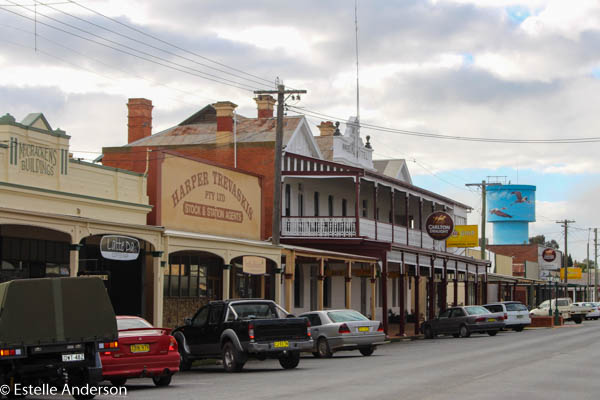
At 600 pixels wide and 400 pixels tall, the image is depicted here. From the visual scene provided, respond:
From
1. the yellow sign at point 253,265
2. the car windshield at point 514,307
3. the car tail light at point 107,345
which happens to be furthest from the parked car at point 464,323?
the car tail light at point 107,345

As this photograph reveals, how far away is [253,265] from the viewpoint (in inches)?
1193

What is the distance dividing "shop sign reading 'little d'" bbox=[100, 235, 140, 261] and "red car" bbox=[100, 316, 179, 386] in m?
5.45

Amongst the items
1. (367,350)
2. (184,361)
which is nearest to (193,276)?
(367,350)

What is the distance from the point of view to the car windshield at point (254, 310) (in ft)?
72.5

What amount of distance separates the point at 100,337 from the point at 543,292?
88.6 m

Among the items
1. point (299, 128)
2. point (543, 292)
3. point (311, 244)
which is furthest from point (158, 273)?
point (543, 292)

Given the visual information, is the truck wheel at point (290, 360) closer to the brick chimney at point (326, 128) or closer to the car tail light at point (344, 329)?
the car tail light at point (344, 329)

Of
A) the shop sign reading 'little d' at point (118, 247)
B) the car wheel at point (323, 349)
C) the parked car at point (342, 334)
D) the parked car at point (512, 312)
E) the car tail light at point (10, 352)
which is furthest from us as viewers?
the parked car at point (512, 312)

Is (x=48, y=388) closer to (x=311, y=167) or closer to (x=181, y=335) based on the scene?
(x=181, y=335)

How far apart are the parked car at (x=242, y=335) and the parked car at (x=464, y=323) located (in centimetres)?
1949

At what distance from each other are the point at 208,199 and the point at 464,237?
81.0 feet

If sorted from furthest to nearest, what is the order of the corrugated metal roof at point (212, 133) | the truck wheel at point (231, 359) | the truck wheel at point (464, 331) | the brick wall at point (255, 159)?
the truck wheel at point (464, 331)
the corrugated metal roof at point (212, 133)
the brick wall at point (255, 159)
the truck wheel at point (231, 359)

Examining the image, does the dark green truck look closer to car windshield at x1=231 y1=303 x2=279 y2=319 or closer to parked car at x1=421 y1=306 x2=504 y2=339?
car windshield at x1=231 y1=303 x2=279 y2=319

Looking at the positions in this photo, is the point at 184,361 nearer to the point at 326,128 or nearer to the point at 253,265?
the point at 253,265
